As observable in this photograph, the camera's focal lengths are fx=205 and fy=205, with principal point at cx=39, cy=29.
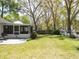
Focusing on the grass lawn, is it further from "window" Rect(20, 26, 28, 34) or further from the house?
"window" Rect(20, 26, 28, 34)

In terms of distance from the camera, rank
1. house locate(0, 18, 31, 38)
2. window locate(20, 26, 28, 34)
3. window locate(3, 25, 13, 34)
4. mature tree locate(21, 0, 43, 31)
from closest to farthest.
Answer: house locate(0, 18, 31, 38) < window locate(3, 25, 13, 34) < window locate(20, 26, 28, 34) < mature tree locate(21, 0, 43, 31)

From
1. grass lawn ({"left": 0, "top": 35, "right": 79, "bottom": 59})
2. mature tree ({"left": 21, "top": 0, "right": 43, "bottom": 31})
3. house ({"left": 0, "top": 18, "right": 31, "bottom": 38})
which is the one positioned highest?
mature tree ({"left": 21, "top": 0, "right": 43, "bottom": 31})

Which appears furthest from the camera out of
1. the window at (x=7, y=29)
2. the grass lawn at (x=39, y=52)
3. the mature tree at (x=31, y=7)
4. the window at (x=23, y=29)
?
the mature tree at (x=31, y=7)

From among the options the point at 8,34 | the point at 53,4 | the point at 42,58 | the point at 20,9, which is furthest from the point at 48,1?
the point at 42,58

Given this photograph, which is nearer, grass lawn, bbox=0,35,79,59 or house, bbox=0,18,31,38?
grass lawn, bbox=0,35,79,59

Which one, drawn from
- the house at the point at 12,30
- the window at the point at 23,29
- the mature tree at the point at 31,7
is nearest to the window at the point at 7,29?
the house at the point at 12,30

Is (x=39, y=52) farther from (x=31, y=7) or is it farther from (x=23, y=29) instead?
(x=31, y=7)

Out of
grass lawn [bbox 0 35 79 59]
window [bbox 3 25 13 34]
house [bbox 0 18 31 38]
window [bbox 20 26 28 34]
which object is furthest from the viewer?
window [bbox 20 26 28 34]

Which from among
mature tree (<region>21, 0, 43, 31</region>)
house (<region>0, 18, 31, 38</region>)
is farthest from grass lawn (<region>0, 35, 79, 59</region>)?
mature tree (<region>21, 0, 43, 31</region>)

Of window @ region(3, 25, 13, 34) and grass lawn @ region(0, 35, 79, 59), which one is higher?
window @ region(3, 25, 13, 34)

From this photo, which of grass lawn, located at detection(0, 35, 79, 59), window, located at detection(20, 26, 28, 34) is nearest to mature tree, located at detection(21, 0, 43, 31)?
window, located at detection(20, 26, 28, 34)

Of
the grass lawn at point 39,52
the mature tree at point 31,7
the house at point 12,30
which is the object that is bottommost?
the grass lawn at point 39,52

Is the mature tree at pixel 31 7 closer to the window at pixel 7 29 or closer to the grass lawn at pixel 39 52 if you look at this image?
the window at pixel 7 29

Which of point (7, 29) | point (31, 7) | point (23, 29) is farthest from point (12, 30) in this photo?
point (31, 7)
